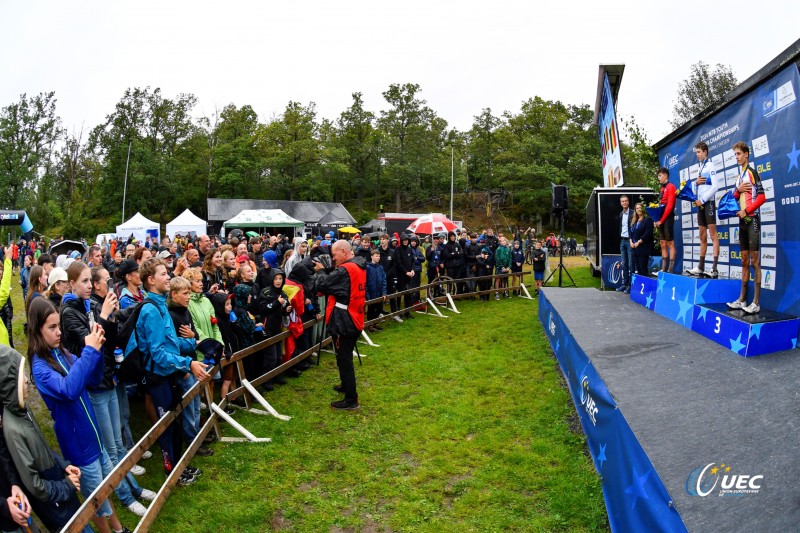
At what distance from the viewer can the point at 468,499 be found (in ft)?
14.3

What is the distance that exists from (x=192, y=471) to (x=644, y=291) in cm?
738

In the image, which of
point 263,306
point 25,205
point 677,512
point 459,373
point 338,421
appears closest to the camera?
point 677,512

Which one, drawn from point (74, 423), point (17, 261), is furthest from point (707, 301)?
point (17, 261)

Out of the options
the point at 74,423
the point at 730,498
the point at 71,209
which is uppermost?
the point at 71,209

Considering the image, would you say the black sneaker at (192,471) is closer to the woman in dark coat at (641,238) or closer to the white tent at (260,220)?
the woman in dark coat at (641,238)

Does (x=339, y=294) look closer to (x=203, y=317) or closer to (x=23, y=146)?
(x=203, y=317)

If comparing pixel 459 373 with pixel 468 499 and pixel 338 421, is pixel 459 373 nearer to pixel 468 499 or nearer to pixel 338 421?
pixel 338 421

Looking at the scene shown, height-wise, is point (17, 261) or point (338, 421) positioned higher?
point (17, 261)

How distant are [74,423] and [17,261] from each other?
26414mm

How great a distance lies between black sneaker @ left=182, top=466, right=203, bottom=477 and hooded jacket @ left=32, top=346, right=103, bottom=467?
127 centimetres

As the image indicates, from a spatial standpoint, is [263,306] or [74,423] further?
[263,306]

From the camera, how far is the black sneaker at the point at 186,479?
14.9 feet

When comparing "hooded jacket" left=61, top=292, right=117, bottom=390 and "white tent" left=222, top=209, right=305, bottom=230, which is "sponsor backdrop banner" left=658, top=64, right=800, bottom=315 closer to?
"hooded jacket" left=61, top=292, right=117, bottom=390

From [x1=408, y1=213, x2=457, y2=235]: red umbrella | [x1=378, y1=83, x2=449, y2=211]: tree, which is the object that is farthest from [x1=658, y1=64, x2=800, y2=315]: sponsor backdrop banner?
[x1=378, y1=83, x2=449, y2=211]: tree
